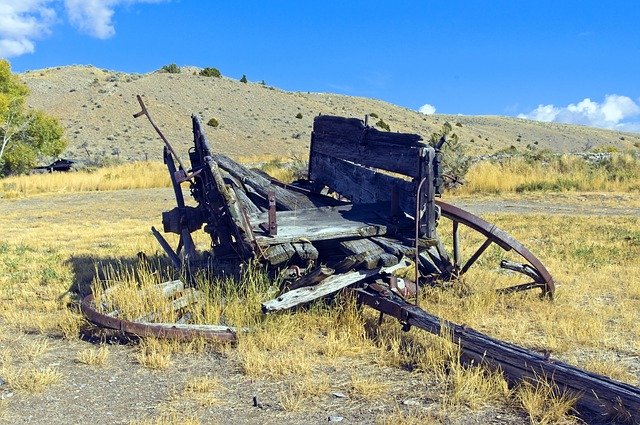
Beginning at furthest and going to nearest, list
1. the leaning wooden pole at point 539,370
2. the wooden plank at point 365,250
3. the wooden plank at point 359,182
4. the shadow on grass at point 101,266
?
1. the shadow on grass at point 101,266
2. the wooden plank at point 359,182
3. the wooden plank at point 365,250
4. the leaning wooden pole at point 539,370

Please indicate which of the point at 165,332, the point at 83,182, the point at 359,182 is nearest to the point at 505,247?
the point at 359,182

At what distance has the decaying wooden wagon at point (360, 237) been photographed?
4.38 meters

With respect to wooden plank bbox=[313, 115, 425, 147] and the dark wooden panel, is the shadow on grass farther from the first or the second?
wooden plank bbox=[313, 115, 425, 147]

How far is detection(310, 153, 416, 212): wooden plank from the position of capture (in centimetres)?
587

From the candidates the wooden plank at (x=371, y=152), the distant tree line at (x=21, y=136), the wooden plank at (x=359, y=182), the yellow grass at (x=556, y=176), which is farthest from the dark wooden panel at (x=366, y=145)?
the distant tree line at (x=21, y=136)

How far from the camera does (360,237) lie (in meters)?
5.68

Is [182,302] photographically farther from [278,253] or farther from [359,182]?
[359,182]

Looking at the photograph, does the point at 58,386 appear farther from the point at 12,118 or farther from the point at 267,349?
the point at 12,118

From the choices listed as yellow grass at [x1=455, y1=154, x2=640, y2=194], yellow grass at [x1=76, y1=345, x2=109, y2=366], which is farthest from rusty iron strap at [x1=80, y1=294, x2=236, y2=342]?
yellow grass at [x1=455, y1=154, x2=640, y2=194]

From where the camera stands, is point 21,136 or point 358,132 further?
point 21,136

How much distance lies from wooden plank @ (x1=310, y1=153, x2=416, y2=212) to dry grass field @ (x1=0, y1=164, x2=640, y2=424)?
3.61 feet

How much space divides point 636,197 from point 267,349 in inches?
539

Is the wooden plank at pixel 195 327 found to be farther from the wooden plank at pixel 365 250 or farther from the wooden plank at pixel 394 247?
the wooden plank at pixel 394 247

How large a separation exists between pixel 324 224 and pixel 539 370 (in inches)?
96.4
